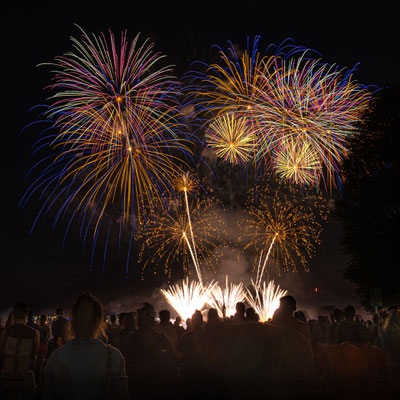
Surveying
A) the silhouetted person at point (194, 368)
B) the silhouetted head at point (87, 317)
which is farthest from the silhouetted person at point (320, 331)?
the silhouetted head at point (87, 317)

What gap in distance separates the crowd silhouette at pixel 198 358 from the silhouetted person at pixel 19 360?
0.04 ft

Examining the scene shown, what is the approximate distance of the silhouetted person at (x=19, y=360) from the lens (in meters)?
5.63

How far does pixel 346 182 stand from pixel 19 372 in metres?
23.2

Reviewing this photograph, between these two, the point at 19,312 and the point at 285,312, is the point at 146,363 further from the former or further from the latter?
the point at 285,312

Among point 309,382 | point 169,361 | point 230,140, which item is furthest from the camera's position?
point 230,140

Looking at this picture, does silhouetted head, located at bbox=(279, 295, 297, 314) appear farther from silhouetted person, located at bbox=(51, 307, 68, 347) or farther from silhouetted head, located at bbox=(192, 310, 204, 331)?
silhouetted person, located at bbox=(51, 307, 68, 347)

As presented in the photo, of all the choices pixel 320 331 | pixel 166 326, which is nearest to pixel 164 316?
pixel 166 326

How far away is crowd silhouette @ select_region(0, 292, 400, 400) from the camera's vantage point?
3271 mm

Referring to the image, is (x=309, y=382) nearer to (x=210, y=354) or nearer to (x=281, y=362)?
(x=281, y=362)

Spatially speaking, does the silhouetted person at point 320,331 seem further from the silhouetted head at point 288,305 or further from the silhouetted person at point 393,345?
the silhouetted head at point 288,305

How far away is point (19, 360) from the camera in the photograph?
18.7ft

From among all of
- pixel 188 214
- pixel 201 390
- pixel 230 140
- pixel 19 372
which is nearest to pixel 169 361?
pixel 201 390

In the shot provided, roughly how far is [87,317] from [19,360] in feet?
9.62

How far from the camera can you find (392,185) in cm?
2423
